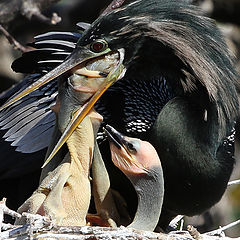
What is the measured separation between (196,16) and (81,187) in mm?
968

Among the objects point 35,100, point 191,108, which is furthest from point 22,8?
point 191,108

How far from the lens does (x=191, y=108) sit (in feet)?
14.1

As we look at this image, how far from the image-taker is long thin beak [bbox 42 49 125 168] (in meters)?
3.85

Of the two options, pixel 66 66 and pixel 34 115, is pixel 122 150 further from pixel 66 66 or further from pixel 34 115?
pixel 34 115

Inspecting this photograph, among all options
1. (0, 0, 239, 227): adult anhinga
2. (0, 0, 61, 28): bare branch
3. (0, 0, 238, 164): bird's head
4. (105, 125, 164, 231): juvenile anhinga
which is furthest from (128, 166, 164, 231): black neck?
(0, 0, 61, 28): bare branch

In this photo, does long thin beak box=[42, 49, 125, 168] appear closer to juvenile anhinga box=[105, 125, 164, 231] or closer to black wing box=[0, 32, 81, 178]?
juvenile anhinga box=[105, 125, 164, 231]

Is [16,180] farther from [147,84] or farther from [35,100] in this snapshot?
[147,84]

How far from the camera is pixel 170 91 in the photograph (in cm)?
457

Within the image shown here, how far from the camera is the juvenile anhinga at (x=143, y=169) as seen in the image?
3.98m

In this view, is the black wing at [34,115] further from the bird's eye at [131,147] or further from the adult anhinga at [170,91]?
the bird's eye at [131,147]

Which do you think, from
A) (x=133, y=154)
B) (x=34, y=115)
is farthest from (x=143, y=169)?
(x=34, y=115)

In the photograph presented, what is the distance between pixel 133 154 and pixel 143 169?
A: 82 millimetres

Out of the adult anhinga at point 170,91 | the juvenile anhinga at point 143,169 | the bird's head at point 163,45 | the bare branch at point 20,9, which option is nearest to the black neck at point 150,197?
the juvenile anhinga at point 143,169

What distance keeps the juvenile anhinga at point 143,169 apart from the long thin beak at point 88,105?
0.13m
